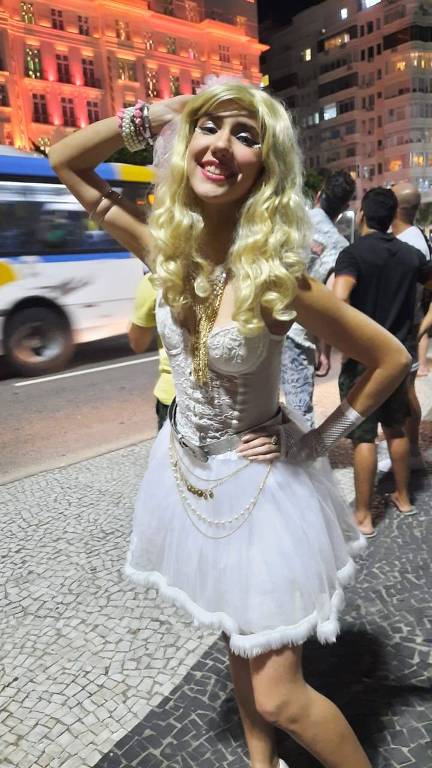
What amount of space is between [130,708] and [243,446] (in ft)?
4.23

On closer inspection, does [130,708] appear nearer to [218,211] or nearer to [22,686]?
[22,686]

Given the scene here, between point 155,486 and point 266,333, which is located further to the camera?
point 155,486

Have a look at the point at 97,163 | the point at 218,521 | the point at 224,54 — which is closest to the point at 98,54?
the point at 224,54

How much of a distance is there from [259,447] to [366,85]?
72425 millimetres

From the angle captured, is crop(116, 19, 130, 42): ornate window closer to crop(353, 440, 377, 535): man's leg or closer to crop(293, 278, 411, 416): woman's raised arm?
crop(353, 440, 377, 535): man's leg

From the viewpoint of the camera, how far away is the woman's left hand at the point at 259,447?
4.98 feet

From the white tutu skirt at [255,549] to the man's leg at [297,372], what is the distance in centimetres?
195

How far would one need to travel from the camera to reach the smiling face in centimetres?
141

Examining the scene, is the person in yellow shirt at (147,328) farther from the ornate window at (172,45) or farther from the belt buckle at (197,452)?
the ornate window at (172,45)

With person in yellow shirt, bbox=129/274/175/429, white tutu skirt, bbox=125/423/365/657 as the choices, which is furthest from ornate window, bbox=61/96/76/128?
white tutu skirt, bbox=125/423/365/657

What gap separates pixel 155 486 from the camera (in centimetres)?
174

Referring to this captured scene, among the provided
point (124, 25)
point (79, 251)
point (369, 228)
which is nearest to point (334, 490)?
point (369, 228)

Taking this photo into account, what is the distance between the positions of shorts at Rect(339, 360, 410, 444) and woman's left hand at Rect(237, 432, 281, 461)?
185 centimetres

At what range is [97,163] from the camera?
1699mm
